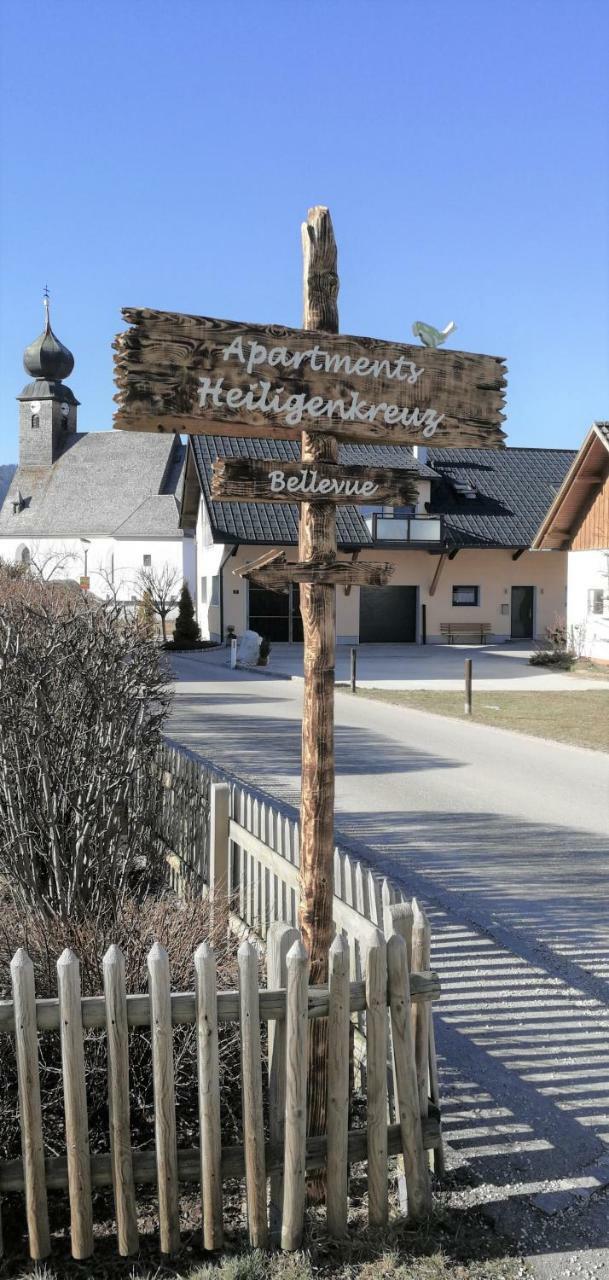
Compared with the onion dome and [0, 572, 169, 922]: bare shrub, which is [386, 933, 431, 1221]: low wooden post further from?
the onion dome

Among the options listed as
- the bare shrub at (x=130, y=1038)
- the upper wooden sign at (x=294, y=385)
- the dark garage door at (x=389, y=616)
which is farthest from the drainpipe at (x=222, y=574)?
the upper wooden sign at (x=294, y=385)

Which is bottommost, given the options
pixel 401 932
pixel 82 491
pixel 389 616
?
pixel 401 932

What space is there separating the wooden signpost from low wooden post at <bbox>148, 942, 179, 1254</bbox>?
2.05 feet

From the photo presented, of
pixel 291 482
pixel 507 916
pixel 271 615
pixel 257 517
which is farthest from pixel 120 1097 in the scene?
pixel 271 615

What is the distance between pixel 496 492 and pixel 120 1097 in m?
38.3

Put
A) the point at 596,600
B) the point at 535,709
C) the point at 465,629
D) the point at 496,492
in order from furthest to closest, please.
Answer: the point at 496,492
the point at 465,629
the point at 596,600
the point at 535,709

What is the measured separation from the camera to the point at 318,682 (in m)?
4.11

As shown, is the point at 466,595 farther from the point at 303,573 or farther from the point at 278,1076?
the point at 278,1076

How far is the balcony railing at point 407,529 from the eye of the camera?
118ft

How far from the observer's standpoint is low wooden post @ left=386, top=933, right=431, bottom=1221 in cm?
357

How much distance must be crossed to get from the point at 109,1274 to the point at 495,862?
5.20m

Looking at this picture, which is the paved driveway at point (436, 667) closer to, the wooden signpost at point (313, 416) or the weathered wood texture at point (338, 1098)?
the wooden signpost at point (313, 416)

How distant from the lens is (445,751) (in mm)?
14188

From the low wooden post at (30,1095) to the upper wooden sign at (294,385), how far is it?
6.33 feet
